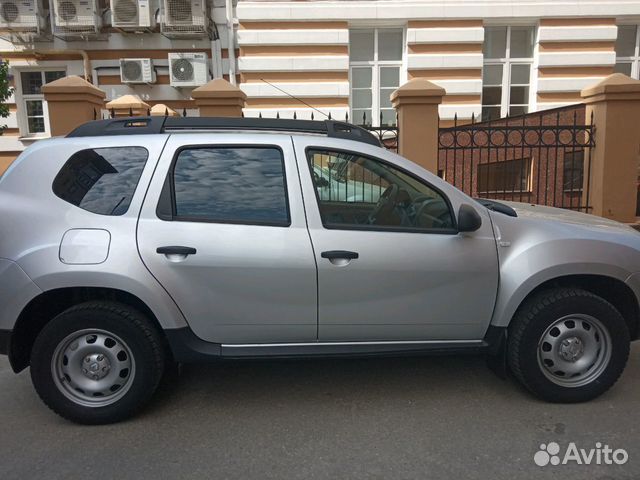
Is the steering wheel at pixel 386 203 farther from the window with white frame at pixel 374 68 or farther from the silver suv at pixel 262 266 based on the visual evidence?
the window with white frame at pixel 374 68

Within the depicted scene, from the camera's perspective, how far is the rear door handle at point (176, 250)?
327 cm

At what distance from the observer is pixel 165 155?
3.44 meters

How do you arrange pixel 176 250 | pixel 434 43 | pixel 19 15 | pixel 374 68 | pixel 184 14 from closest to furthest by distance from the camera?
pixel 176 250
pixel 184 14
pixel 19 15
pixel 434 43
pixel 374 68

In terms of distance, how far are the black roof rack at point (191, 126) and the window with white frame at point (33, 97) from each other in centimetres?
1124

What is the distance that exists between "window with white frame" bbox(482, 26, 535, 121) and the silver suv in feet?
33.3

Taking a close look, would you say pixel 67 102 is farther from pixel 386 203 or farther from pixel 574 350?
pixel 574 350

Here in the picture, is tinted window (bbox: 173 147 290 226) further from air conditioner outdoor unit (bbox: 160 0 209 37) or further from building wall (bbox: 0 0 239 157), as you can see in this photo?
air conditioner outdoor unit (bbox: 160 0 209 37)

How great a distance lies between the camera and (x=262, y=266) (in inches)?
130

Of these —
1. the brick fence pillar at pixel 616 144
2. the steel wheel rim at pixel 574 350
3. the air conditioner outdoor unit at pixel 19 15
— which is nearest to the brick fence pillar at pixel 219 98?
the brick fence pillar at pixel 616 144

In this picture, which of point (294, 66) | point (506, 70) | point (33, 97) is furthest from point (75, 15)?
point (506, 70)

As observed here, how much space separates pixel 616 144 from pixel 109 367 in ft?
26.0

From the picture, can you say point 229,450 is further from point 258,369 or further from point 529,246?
point 529,246

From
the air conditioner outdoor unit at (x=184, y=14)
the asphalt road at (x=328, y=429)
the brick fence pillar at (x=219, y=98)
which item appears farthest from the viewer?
the air conditioner outdoor unit at (x=184, y=14)

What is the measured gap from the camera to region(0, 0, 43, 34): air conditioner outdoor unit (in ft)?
40.0
